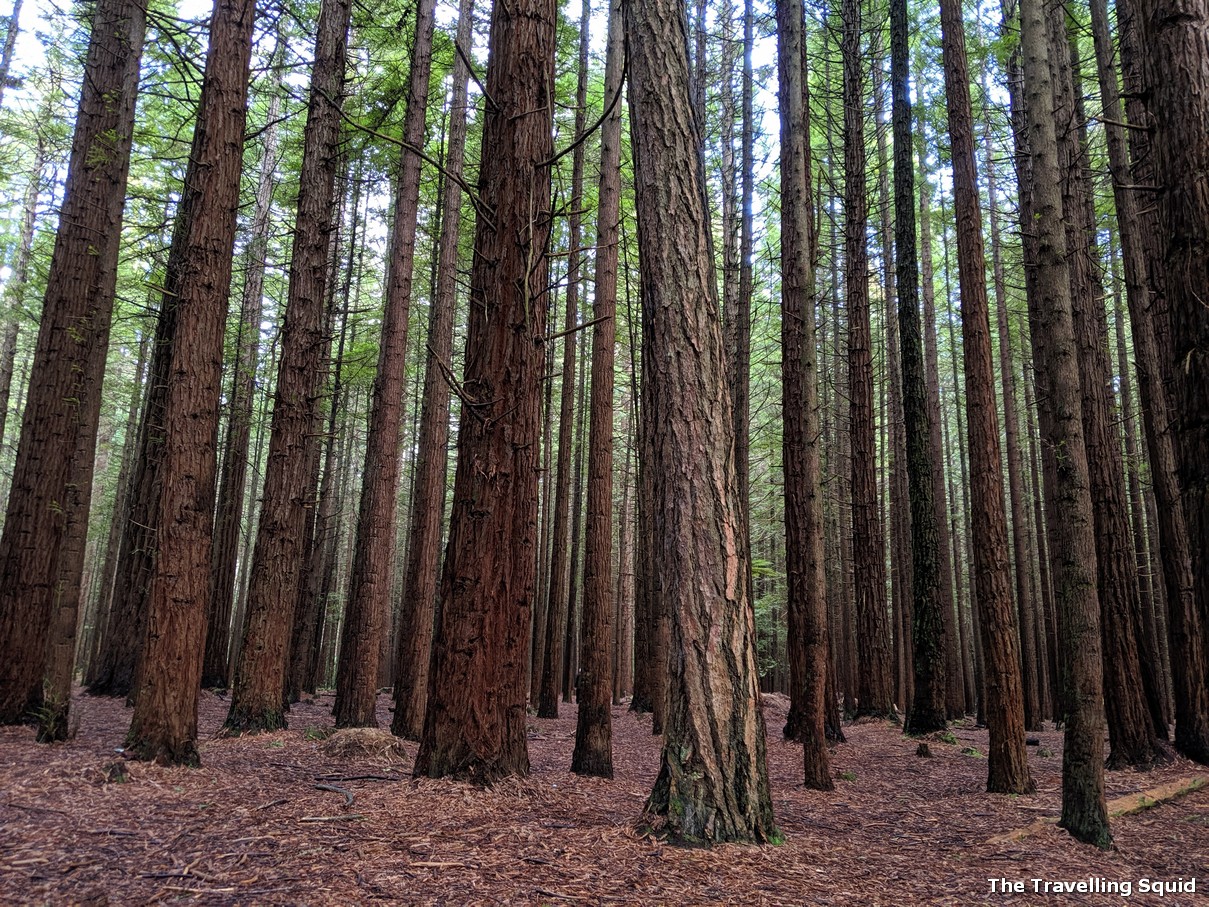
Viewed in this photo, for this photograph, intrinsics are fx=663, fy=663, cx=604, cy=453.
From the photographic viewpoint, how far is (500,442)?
4926 mm

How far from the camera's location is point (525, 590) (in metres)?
4.95

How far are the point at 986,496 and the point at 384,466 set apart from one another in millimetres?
7366

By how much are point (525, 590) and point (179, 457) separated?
9.35 feet

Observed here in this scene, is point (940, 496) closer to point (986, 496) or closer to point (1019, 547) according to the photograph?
point (1019, 547)

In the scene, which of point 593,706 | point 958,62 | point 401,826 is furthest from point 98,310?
point 958,62

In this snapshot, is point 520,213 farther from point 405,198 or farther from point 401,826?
point 405,198

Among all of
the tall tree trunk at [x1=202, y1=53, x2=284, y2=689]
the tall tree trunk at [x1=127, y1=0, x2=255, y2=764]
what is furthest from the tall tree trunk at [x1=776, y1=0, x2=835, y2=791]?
the tall tree trunk at [x1=202, y1=53, x2=284, y2=689]

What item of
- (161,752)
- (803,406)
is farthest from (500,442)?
(803,406)

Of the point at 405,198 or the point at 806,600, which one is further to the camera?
the point at 405,198

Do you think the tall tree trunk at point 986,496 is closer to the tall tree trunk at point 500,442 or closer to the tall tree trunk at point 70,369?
the tall tree trunk at point 500,442

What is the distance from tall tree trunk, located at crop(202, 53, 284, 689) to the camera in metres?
12.8

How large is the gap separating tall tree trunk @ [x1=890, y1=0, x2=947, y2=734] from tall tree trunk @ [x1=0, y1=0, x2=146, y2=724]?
10.6 m

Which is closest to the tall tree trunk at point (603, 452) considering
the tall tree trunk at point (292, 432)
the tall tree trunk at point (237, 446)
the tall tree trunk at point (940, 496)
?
the tall tree trunk at point (292, 432)

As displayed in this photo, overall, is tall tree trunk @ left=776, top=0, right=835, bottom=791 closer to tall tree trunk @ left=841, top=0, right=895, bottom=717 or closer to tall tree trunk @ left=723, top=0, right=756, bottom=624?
tall tree trunk @ left=841, top=0, right=895, bottom=717
